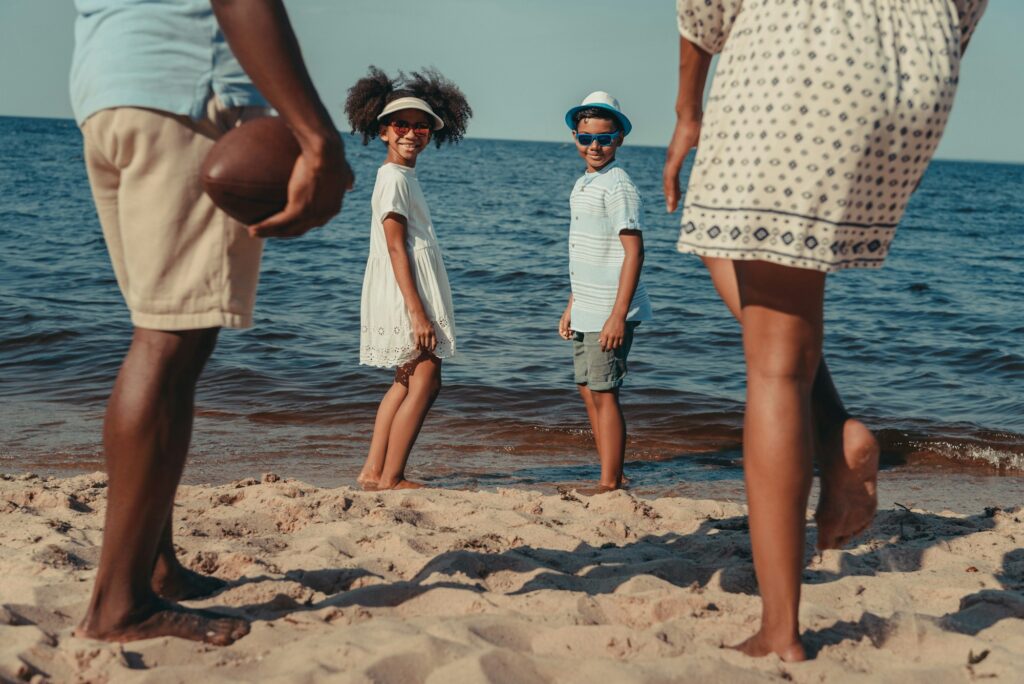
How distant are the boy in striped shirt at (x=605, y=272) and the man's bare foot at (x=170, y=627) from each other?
320 centimetres

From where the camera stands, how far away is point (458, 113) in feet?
20.0

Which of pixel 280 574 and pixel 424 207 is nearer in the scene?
pixel 280 574

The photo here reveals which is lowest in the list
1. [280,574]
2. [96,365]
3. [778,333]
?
[96,365]

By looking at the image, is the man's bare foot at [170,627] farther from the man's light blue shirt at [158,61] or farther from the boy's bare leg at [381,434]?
the boy's bare leg at [381,434]

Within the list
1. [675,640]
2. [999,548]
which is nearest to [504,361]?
[999,548]

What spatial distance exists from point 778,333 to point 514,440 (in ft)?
16.9

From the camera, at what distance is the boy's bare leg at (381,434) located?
5.57 m

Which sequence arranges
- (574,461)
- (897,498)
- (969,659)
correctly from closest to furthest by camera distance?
(969,659) < (897,498) < (574,461)

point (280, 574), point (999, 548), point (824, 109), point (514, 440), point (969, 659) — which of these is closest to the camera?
point (824, 109)

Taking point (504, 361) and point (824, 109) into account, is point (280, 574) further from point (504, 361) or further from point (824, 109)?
point (504, 361)

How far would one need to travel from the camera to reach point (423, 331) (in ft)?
17.3

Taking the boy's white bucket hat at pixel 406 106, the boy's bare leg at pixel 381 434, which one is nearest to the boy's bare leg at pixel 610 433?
the boy's bare leg at pixel 381 434

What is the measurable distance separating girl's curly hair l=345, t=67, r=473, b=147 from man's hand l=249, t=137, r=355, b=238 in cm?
354

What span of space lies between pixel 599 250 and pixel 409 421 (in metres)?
1.35
